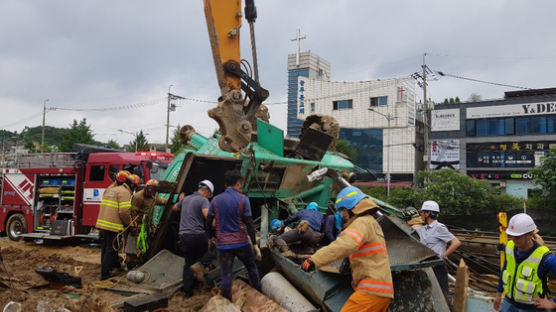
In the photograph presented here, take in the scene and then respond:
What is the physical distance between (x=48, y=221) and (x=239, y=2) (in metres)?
8.61

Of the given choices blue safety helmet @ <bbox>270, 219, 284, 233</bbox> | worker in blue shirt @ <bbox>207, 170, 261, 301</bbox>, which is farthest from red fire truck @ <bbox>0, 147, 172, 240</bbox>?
worker in blue shirt @ <bbox>207, 170, 261, 301</bbox>

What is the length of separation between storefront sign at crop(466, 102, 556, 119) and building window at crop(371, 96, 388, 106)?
6.01 m

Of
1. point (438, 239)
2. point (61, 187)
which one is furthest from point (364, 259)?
point (61, 187)

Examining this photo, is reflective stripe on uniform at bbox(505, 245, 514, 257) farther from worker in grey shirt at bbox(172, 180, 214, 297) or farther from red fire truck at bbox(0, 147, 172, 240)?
red fire truck at bbox(0, 147, 172, 240)

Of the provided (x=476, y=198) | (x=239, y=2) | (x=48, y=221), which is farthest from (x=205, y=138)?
(x=476, y=198)

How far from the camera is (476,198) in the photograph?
21938mm

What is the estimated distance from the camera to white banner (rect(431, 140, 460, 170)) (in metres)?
31.6

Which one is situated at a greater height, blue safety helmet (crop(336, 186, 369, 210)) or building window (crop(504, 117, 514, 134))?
building window (crop(504, 117, 514, 134))

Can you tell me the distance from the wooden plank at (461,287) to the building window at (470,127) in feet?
94.6

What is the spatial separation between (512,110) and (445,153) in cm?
520

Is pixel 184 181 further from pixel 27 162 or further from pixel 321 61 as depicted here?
pixel 321 61

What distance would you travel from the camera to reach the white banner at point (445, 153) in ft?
104

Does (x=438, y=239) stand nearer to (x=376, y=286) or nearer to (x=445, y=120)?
(x=376, y=286)

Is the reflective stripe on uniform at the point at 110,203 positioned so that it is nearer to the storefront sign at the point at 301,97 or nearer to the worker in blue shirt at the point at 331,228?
the worker in blue shirt at the point at 331,228
